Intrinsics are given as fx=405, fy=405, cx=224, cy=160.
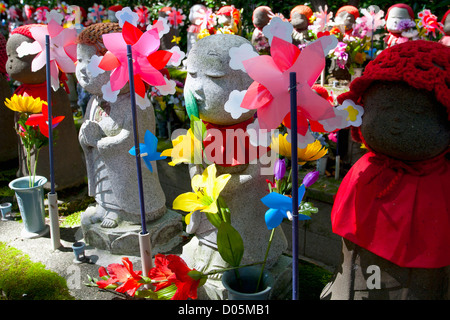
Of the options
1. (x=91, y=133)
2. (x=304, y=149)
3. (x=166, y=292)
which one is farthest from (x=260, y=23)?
(x=166, y=292)

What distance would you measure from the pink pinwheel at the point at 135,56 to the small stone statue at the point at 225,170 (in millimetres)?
196

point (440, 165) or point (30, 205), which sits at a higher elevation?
point (440, 165)

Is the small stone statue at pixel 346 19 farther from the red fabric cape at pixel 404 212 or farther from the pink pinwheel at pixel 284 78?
the pink pinwheel at pixel 284 78

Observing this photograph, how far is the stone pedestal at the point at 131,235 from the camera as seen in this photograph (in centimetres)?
296


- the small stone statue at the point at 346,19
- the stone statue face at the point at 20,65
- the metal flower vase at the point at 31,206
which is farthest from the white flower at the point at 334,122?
the small stone statue at the point at 346,19

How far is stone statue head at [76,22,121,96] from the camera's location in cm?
273

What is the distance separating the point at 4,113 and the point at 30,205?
1911 mm

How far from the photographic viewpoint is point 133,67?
1974mm

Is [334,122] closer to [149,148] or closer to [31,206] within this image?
[149,148]

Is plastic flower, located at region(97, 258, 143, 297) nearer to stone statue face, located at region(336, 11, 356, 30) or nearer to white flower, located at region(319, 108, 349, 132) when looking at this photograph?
white flower, located at region(319, 108, 349, 132)

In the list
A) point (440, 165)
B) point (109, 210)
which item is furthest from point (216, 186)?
point (109, 210)

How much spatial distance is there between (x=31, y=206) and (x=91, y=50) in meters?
1.40

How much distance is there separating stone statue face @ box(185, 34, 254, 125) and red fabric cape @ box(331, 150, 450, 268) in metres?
0.79
